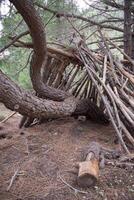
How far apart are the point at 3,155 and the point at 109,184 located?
139cm

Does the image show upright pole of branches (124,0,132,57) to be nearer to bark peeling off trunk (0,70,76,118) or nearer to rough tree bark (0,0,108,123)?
rough tree bark (0,0,108,123)

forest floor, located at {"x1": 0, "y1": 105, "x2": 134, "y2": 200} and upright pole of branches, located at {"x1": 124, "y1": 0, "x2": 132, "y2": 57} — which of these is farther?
upright pole of branches, located at {"x1": 124, "y1": 0, "x2": 132, "y2": 57}

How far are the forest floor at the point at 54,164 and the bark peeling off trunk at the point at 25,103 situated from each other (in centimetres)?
34

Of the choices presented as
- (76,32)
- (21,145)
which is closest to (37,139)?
(21,145)

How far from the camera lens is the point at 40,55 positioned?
13.1ft

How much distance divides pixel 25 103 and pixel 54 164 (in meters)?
0.69

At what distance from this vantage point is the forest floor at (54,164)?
311 centimetres

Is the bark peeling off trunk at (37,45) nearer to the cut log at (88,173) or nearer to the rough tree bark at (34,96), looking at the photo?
the rough tree bark at (34,96)

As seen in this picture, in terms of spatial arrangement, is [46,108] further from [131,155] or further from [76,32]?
[76,32]

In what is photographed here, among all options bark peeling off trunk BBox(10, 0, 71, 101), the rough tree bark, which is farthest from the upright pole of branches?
bark peeling off trunk BBox(10, 0, 71, 101)

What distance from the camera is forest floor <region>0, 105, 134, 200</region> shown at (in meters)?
3.11

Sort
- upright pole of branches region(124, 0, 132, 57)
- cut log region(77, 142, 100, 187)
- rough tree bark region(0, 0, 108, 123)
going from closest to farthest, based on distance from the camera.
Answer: cut log region(77, 142, 100, 187), rough tree bark region(0, 0, 108, 123), upright pole of branches region(124, 0, 132, 57)

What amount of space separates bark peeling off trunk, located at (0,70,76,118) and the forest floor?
0.34 metres

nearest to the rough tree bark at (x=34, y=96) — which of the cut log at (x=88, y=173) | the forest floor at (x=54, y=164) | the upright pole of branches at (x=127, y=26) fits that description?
the forest floor at (x=54, y=164)
